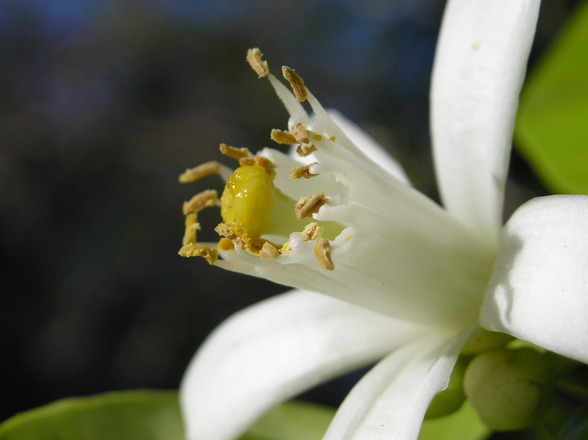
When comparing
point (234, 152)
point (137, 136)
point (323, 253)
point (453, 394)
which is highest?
point (234, 152)

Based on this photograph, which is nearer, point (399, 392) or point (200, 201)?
point (399, 392)

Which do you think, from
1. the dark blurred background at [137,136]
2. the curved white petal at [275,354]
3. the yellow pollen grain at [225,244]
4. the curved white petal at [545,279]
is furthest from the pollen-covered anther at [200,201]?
the dark blurred background at [137,136]

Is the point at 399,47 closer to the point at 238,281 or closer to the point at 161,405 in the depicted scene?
the point at 238,281

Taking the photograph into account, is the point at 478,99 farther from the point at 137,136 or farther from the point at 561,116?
the point at 137,136

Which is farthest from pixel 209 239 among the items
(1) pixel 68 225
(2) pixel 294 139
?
(2) pixel 294 139

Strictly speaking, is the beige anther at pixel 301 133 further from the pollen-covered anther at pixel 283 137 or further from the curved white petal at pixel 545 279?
the curved white petal at pixel 545 279

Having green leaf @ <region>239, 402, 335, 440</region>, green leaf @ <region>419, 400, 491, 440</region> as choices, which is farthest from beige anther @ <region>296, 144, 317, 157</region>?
green leaf @ <region>239, 402, 335, 440</region>

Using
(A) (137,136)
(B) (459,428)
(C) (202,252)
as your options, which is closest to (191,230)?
(C) (202,252)
